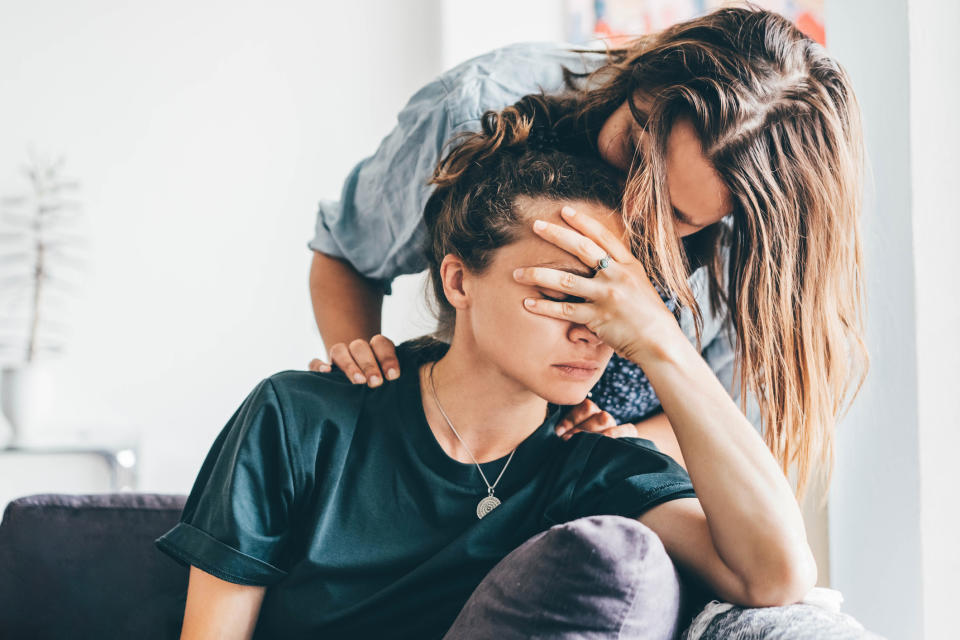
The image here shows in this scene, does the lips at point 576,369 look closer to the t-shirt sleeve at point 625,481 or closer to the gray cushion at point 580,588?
the t-shirt sleeve at point 625,481

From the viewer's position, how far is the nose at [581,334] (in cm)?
100

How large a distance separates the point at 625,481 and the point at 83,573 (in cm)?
83

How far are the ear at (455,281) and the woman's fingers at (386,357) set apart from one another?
0.12 metres

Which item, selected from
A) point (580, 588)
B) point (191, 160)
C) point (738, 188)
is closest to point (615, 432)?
point (738, 188)

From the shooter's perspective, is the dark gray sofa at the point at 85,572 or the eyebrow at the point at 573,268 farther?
the dark gray sofa at the point at 85,572

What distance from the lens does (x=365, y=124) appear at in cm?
306

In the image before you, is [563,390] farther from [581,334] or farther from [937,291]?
[937,291]

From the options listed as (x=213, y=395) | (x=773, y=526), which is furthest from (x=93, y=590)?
(x=213, y=395)

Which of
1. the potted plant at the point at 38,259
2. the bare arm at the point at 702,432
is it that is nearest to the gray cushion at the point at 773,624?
the bare arm at the point at 702,432

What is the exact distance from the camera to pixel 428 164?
1338 millimetres

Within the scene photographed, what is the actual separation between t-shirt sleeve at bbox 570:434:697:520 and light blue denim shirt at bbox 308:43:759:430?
0.29 m

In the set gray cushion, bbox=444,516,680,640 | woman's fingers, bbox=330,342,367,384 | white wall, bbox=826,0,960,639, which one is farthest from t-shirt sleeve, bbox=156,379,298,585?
white wall, bbox=826,0,960,639

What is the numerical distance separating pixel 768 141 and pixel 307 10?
94.8 inches

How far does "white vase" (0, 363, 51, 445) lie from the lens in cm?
255
